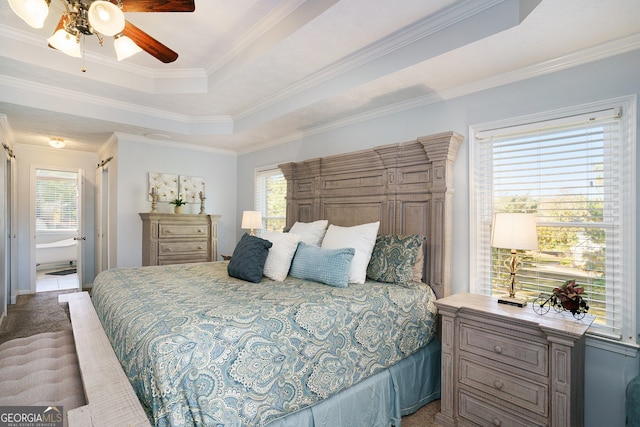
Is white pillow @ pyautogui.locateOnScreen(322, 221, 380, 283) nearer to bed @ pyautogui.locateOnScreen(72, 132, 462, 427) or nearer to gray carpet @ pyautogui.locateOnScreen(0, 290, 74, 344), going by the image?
bed @ pyautogui.locateOnScreen(72, 132, 462, 427)

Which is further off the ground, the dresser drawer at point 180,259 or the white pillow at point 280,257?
the white pillow at point 280,257

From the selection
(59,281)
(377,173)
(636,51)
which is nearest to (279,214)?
(377,173)

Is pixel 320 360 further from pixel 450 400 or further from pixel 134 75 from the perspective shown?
pixel 134 75

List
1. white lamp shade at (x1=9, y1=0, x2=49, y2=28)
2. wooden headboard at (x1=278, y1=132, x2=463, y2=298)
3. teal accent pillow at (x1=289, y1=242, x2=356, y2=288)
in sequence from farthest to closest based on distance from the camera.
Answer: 1. wooden headboard at (x1=278, y1=132, x2=463, y2=298)
2. teal accent pillow at (x1=289, y1=242, x2=356, y2=288)
3. white lamp shade at (x1=9, y1=0, x2=49, y2=28)

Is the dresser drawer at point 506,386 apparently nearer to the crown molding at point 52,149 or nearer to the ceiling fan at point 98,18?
the ceiling fan at point 98,18

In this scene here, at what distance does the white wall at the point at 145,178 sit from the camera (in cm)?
435

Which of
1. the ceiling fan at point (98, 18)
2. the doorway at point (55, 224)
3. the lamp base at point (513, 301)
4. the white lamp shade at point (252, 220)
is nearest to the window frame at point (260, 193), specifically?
the white lamp shade at point (252, 220)

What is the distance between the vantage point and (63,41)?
1.84 meters

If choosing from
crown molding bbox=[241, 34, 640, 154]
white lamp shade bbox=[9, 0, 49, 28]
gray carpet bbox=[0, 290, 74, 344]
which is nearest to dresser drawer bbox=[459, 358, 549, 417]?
crown molding bbox=[241, 34, 640, 154]

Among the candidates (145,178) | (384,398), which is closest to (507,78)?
(384,398)

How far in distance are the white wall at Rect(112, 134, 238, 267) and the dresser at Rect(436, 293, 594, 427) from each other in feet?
13.4

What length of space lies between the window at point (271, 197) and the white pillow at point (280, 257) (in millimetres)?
1788

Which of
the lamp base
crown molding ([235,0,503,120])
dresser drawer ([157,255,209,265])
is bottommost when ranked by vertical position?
dresser drawer ([157,255,209,265])

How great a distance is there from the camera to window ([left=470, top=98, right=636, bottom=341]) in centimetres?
190
